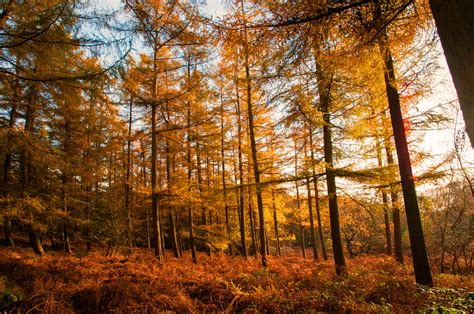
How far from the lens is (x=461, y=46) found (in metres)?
1.60

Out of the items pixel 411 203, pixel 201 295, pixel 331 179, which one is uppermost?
pixel 331 179

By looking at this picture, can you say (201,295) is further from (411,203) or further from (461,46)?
(461,46)

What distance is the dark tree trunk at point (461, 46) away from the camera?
1.54 meters

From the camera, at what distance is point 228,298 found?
18.3ft

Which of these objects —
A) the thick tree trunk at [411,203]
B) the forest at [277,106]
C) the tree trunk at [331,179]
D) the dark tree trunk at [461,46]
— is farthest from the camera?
the tree trunk at [331,179]

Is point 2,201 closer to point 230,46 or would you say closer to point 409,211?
point 230,46

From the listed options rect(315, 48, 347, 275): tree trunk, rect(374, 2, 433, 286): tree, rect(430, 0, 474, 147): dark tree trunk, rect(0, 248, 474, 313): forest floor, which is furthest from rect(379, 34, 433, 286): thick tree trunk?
rect(430, 0, 474, 147): dark tree trunk

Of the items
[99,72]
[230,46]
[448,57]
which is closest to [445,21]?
[448,57]

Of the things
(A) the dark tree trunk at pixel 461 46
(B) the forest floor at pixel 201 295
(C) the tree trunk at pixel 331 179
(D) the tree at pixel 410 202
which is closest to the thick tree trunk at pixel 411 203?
(D) the tree at pixel 410 202

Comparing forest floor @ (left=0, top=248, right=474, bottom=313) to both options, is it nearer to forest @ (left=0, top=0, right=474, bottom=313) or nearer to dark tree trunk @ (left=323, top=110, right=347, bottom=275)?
forest @ (left=0, top=0, right=474, bottom=313)

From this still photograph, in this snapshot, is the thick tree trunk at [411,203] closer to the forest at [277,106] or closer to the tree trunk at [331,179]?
the forest at [277,106]

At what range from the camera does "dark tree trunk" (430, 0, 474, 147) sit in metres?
Result: 1.54

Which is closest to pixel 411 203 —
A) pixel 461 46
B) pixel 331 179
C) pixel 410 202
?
pixel 410 202

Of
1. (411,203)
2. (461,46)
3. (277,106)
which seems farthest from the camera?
(277,106)
